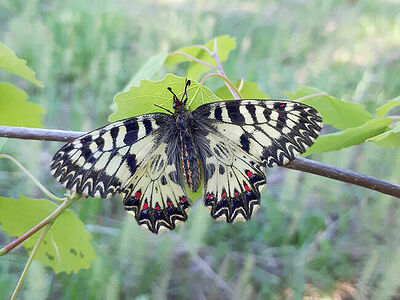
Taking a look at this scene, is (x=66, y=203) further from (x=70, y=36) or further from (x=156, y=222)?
(x=70, y=36)

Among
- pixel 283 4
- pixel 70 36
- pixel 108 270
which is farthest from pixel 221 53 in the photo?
pixel 283 4

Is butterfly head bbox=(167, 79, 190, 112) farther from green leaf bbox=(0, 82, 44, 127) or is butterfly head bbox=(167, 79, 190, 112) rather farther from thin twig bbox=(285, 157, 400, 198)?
green leaf bbox=(0, 82, 44, 127)

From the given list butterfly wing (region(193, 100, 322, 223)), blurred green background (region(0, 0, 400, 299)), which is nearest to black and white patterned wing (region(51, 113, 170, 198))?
butterfly wing (region(193, 100, 322, 223))

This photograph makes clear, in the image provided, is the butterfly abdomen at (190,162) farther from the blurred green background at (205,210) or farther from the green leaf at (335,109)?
the blurred green background at (205,210)

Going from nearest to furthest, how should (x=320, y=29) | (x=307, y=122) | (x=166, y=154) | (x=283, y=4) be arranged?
(x=307, y=122) → (x=166, y=154) → (x=320, y=29) → (x=283, y=4)

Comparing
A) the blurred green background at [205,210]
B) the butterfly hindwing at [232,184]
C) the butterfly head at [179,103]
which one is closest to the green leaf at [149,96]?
the butterfly head at [179,103]

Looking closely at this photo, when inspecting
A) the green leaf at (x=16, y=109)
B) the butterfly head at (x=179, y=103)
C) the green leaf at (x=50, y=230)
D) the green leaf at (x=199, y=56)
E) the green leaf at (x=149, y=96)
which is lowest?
the green leaf at (x=50, y=230)
